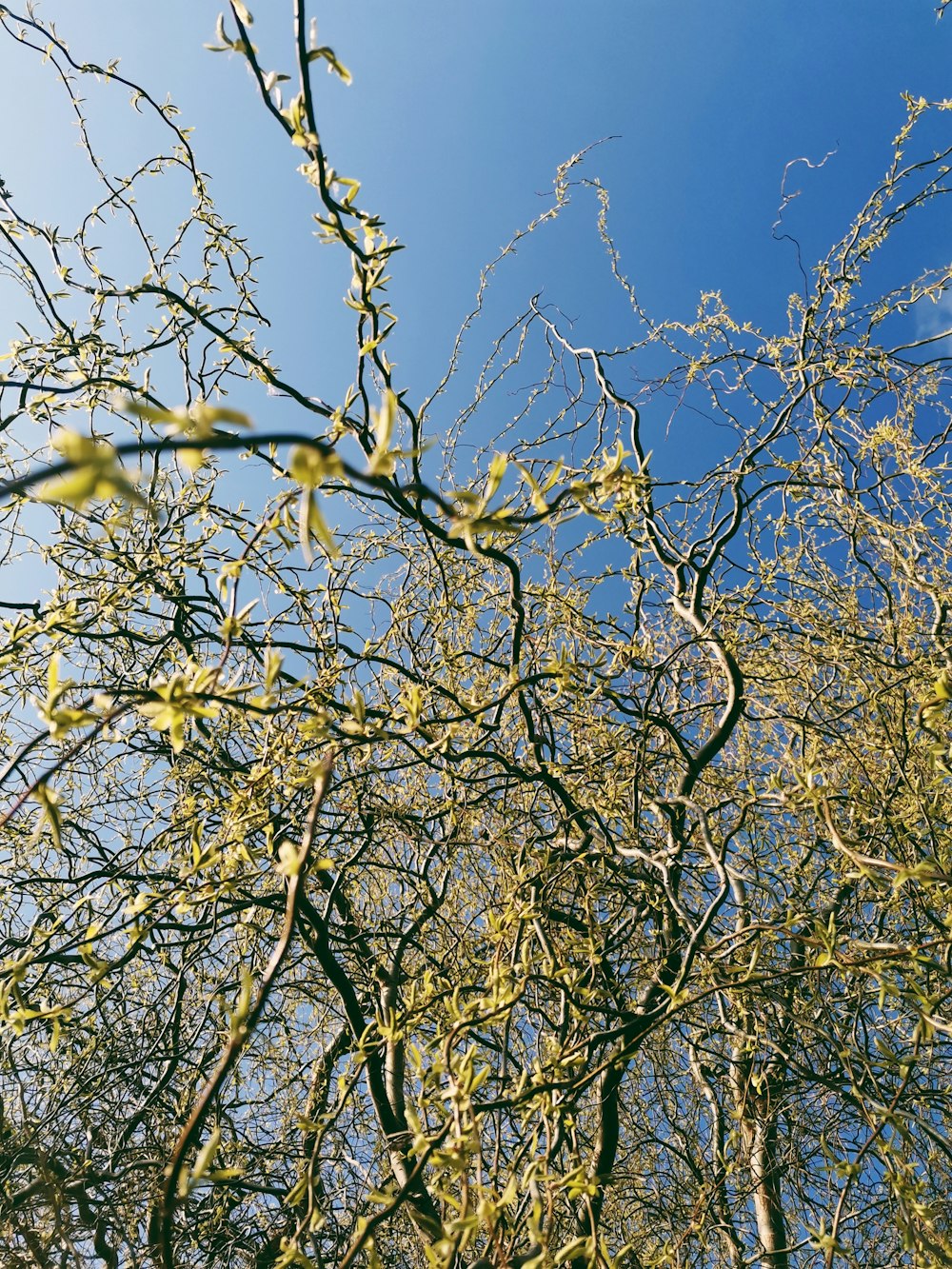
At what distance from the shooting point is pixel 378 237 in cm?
117

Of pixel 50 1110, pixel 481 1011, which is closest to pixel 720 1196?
pixel 481 1011

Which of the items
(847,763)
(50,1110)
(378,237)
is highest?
(847,763)

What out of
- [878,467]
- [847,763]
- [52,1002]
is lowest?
[52,1002]

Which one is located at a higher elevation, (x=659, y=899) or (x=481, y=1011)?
(x=659, y=899)

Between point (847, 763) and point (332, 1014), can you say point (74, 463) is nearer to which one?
point (847, 763)

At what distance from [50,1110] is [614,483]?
2.08 meters

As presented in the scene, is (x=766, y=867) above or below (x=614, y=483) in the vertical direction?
above

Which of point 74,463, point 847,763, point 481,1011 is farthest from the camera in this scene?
point 847,763

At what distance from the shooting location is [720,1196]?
96.6 inches

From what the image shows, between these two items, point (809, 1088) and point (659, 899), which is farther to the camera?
point (809, 1088)

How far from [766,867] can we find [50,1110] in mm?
2163

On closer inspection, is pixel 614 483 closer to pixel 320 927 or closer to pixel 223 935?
pixel 320 927

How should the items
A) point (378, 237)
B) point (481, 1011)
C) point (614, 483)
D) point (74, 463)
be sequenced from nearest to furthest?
point (74, 463) < point (614, 483) < point (378, 237) < point (481, 1011)

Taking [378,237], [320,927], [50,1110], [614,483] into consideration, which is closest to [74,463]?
[614,483]
